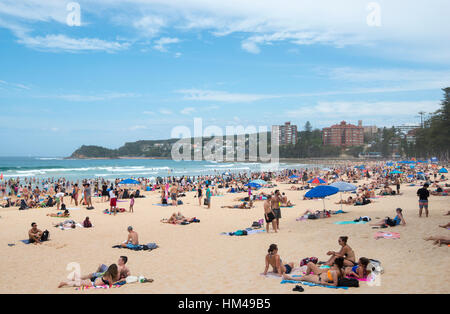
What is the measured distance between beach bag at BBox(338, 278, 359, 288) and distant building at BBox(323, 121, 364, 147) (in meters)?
177

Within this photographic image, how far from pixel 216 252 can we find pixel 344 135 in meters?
181

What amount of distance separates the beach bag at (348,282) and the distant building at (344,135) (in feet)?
580

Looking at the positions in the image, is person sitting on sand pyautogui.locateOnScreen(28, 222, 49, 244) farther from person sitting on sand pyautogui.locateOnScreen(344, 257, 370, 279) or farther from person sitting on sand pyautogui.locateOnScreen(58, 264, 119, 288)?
person sitting on sand pyautogui.locateOnScreen(344, 257, 370, 279)

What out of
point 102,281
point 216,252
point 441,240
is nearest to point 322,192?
point 441,240

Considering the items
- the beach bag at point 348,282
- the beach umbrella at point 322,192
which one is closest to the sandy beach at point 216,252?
the beach bag at point 348,282

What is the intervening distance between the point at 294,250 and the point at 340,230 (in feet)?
9.46

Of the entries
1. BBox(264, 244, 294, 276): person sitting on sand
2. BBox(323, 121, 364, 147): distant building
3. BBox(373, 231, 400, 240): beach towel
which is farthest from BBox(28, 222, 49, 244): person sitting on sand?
BBox(323, 121, 364, 147): distant building

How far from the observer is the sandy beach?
21.7 feet

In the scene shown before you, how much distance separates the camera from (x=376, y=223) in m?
11.6

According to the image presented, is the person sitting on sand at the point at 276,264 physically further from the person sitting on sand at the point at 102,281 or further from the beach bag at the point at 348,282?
the person sitting on sand at the point at 102,281

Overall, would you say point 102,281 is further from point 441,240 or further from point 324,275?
point 441,240

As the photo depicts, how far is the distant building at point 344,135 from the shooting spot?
6979 inches

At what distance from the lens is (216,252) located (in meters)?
9.41
